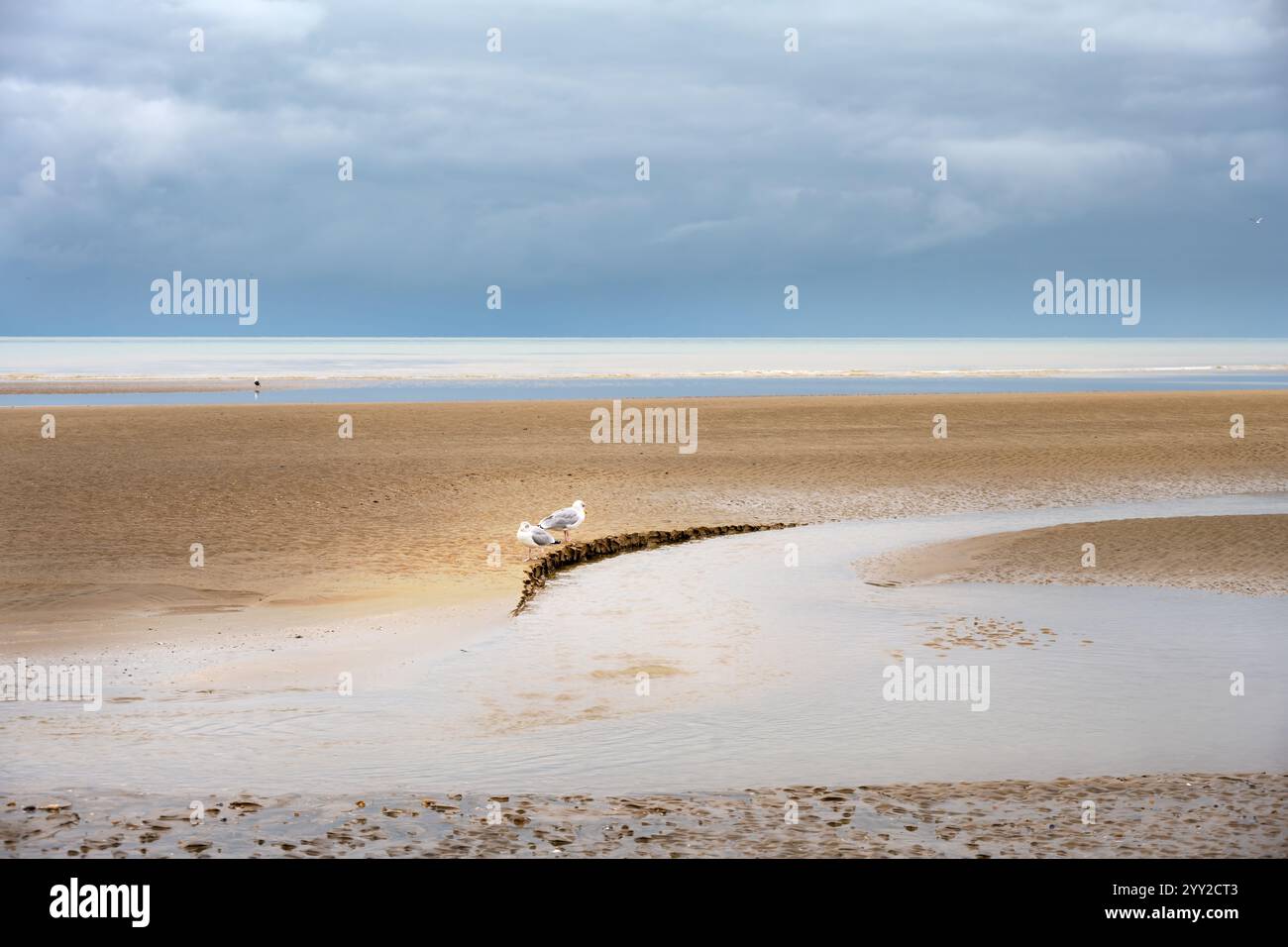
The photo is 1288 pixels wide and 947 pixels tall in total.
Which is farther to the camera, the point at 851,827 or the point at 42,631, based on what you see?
the point at 42,631

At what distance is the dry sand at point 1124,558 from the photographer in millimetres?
17016

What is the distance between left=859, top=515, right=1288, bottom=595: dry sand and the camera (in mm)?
17016

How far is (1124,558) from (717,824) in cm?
1235

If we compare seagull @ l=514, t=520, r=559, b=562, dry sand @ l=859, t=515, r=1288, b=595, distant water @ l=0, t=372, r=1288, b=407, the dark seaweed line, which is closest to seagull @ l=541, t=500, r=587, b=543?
the dark seaweed line

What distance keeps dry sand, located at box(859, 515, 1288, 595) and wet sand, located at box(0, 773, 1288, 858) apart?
8.63 m

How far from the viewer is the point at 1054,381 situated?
77812 millimetres

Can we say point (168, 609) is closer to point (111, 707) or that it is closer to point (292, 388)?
point (111, 707)

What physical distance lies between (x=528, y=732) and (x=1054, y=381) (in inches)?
2863

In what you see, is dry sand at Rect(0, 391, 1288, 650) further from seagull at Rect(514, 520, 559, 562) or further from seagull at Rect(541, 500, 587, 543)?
seagull at Rect(541, 500, 587, 543)

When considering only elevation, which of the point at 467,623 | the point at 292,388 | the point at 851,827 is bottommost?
the point at 851,827

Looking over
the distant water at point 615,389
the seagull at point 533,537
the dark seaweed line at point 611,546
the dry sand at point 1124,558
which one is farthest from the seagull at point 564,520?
the distant water at point 615,389

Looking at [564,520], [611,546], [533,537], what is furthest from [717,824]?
[611,546]
